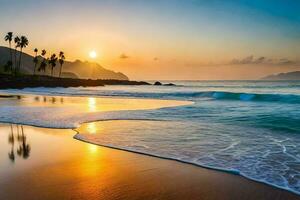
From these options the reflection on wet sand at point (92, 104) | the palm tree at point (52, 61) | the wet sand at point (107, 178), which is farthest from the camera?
the palm tree at point (52, 61)

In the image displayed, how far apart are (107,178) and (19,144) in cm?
483

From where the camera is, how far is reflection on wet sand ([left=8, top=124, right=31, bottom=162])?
8789 mm

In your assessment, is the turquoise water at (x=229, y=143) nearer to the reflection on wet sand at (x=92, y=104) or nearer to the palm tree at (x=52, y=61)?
the reflection on wet sand at (x=92, y=104)

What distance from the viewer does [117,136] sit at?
38.2 feet

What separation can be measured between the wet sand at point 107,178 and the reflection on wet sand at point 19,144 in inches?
1.1

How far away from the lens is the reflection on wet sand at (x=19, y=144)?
8.79 metres

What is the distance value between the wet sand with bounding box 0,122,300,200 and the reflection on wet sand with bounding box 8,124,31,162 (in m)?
0.03

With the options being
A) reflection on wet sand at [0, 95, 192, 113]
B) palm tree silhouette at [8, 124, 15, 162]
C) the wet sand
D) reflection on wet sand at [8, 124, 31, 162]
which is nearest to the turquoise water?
the wet sand

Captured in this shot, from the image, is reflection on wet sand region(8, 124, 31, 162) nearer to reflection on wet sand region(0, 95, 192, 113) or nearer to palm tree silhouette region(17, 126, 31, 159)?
palm tree silhouette region(17, 126, 31, 159)

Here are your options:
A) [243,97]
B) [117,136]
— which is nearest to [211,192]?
[117,136]

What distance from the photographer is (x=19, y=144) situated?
10281 mm

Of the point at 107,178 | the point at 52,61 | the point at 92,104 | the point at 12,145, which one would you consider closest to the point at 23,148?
the point at 12,145

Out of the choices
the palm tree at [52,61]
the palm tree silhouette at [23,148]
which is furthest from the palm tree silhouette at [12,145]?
the palm tree at [52,61]

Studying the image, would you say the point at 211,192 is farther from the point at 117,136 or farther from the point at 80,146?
the point at 117,136
